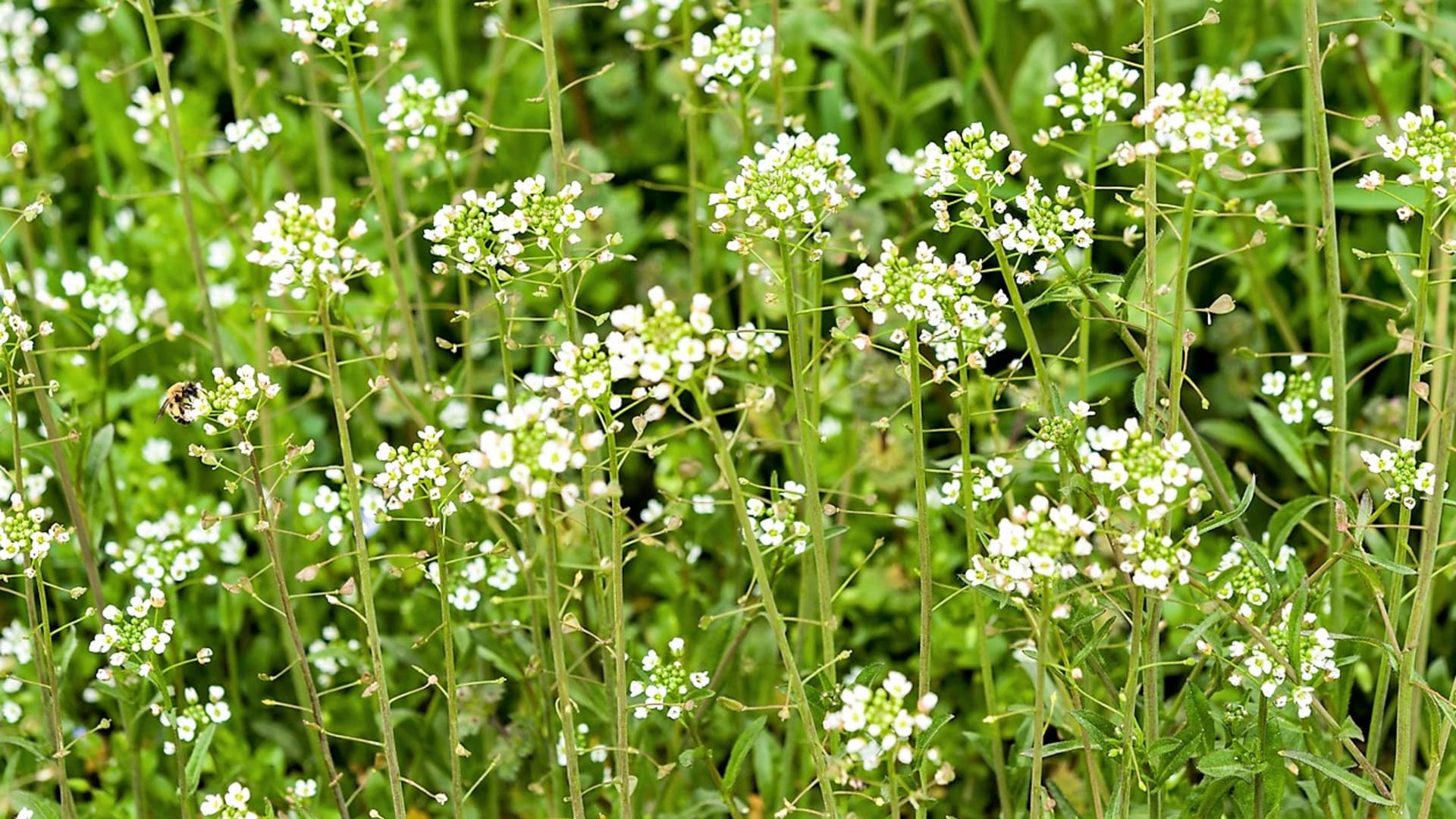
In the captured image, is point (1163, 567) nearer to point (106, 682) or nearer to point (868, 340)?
point (868, 340)

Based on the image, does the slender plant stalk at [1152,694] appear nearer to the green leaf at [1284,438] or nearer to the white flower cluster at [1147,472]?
the white flower cluster at [1147,472]

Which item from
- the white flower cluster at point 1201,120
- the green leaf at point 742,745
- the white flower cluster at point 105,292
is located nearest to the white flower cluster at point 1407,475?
the white flower cluster at point 1201,120

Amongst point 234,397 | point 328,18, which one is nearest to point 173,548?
point 234,397

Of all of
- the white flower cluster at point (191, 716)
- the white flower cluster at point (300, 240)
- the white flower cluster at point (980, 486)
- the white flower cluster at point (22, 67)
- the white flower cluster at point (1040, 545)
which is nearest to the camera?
the white flower cluster at point (1040, 545)

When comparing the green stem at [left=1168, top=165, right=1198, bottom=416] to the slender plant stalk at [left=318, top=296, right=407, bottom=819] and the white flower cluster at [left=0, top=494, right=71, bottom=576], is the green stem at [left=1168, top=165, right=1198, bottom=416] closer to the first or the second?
the slender plant stalk at [left=318, top=296, right=407, bottom=819]

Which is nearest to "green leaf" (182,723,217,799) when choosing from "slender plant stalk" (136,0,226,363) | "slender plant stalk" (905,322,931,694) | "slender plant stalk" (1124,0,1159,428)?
"slender plant stalk" (136,0,226,363)
